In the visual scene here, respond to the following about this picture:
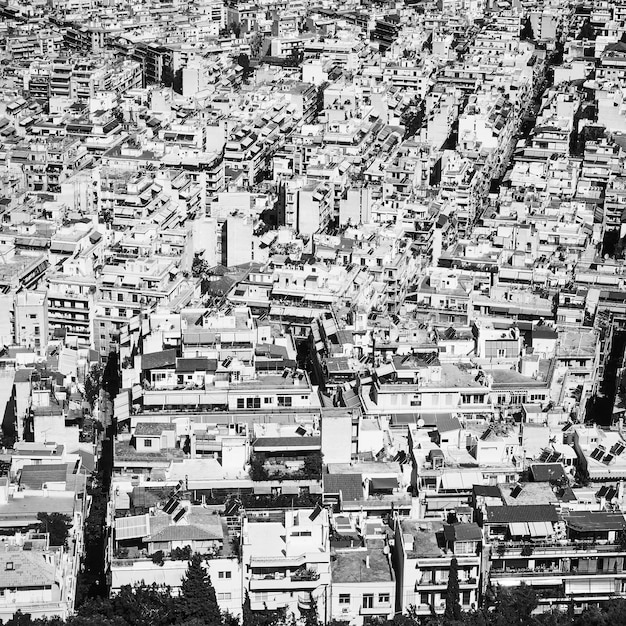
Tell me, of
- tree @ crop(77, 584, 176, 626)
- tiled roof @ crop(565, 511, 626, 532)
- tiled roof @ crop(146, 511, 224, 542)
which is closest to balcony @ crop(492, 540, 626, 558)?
tiled roof @ crop(565, 511, 626, 532)

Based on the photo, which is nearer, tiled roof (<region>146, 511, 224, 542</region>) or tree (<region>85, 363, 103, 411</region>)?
tiled roof (<region>146, 511, 224, 542</region>)

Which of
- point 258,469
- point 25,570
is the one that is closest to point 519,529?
point 258,469

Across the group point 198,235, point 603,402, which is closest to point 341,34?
point 198,235

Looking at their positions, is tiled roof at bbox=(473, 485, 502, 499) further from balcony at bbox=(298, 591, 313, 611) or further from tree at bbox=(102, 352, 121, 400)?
tree at bbox=(102, 352, 121, 400)

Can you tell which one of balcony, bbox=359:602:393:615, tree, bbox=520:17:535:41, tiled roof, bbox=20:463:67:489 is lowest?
balcony, bbox=359:602:393:615

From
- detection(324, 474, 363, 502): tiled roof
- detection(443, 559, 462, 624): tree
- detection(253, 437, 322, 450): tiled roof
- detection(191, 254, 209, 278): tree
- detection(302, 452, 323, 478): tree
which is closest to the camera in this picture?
detection(443, 559, 462, 624): tree

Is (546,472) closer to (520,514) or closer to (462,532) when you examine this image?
(520,514)
